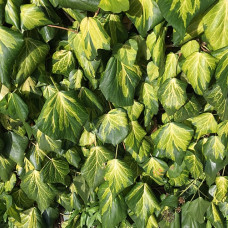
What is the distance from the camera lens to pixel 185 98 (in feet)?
4.17

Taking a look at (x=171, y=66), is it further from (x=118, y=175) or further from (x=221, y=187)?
(x=221, y=187)

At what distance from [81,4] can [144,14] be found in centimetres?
23

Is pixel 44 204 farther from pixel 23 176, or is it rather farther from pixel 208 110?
Result: pixel 208 110

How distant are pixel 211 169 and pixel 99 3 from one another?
973 millimetres

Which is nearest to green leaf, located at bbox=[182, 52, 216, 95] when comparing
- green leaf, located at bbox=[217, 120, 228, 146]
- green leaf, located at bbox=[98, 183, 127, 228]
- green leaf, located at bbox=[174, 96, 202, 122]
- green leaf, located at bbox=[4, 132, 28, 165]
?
green leaf, located at bbox=[174, 96, 202, 122]

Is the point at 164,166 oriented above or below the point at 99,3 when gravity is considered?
below

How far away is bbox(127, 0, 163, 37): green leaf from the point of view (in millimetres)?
1093

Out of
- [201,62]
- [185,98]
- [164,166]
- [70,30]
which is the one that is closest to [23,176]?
[164,166]

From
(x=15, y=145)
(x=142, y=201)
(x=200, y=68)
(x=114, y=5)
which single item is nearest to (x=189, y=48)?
(x=200, y=68)

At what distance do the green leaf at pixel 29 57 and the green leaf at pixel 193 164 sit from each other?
2.78 feet

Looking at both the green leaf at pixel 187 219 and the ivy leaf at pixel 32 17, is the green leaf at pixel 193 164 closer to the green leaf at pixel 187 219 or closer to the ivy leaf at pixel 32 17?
the green leaf at pixel 187 219

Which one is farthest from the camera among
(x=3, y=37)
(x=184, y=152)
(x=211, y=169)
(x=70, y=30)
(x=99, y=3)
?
(x=211, y=169)

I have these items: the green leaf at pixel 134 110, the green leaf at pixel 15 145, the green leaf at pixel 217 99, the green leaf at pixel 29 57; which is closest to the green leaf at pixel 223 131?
the green leaf at pixel 217 99

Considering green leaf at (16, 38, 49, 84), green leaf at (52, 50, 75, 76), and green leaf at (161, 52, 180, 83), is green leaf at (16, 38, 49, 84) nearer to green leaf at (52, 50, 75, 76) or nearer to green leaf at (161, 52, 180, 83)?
green leaf at (52, 50, 75, 76)
